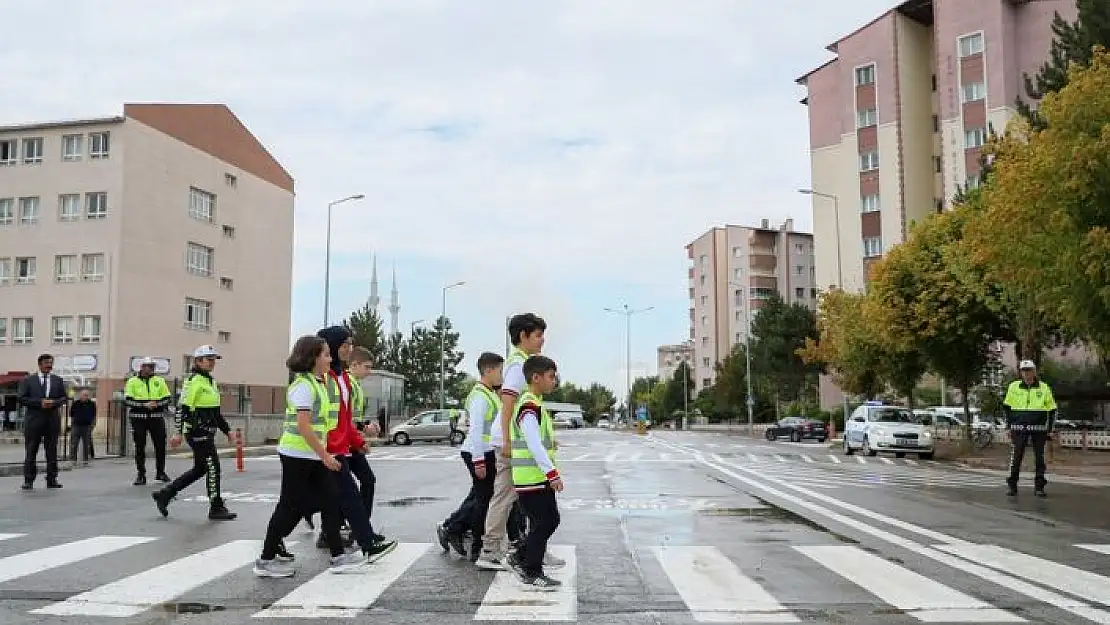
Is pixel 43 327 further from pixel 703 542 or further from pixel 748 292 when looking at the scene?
pixel 748 292

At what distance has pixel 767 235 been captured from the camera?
100 meters

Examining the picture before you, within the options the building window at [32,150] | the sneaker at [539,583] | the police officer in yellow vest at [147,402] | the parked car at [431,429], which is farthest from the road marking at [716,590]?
the building window at [32,150]

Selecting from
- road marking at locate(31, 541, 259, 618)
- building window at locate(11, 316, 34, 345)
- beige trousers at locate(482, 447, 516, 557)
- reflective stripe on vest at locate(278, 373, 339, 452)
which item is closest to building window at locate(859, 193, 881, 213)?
building window at locate(11, 316, 34, 345)

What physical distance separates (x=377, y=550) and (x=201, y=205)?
47458 millimetres

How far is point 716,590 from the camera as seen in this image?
6344 mm

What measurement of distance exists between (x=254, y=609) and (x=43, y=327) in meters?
46.2

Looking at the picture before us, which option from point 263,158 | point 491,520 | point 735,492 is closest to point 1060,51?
point 735,492

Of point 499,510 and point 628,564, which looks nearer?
point 499,510

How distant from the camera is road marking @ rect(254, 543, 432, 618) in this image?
18.4ft

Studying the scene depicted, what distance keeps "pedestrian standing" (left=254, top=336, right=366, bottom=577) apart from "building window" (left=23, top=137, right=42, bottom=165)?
46.9 metres

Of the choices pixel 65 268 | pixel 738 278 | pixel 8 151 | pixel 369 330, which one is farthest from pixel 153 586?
pixel 738 278

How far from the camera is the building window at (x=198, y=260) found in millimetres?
49812

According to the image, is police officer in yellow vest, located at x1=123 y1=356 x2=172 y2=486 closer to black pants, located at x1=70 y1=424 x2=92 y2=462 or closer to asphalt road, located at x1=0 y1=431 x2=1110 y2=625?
asphalt road, located at x1=0 y1=431 x2=1110 y2=625

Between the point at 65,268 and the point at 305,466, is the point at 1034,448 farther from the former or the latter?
the point at 65,268
